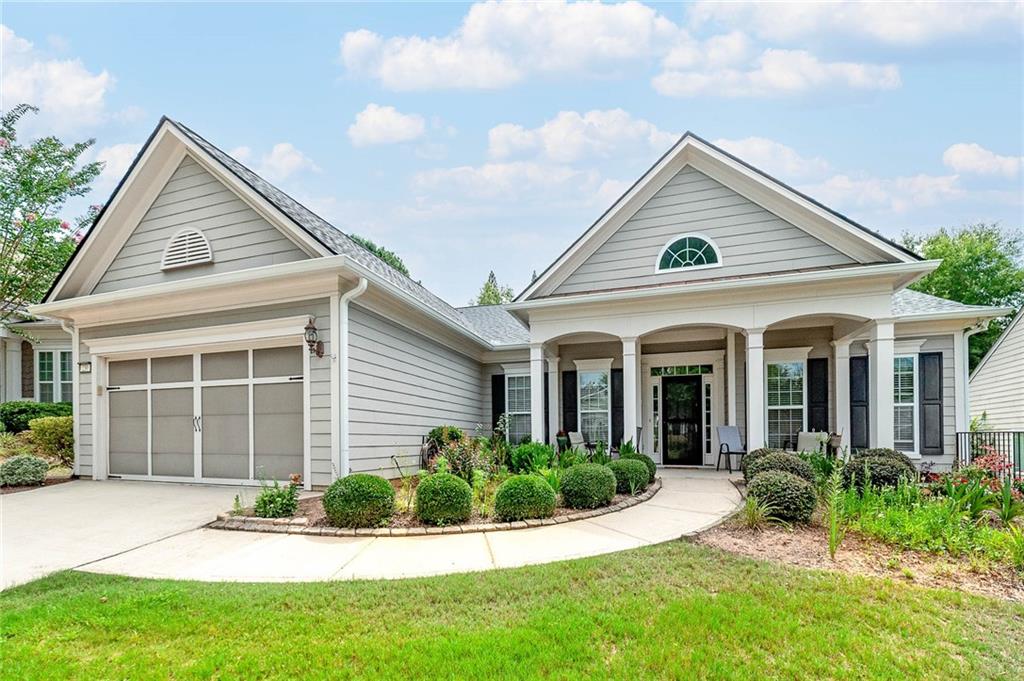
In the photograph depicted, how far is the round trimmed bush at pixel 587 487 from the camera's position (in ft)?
20.8

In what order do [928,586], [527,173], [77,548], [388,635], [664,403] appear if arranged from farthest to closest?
[527,173]
[664,403]
[77,548]
[928,586]
[388,635]

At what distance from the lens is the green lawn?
2756 millimetres

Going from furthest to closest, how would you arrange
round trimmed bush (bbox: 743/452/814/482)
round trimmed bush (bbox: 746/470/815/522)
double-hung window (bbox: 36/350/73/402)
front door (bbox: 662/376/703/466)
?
double-hung window (bbox: 36/350/73/402) < front door (bbox: 662/376/703/466) < round trimmed bush (bbox: 743/452/814/482) < round trimmed bush (bbox: 746/470/815/522)

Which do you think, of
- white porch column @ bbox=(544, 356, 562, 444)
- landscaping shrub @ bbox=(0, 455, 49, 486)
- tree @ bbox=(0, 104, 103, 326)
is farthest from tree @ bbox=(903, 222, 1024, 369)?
tree @ bbox=(0, 104, 103, 326)

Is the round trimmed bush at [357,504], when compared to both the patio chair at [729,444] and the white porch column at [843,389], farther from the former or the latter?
the white porch column at [843,389]

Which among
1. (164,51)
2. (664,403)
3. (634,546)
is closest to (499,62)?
(164,51)

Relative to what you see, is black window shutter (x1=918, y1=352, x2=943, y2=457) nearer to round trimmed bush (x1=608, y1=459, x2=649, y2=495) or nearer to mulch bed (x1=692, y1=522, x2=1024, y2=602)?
round trimmed bush (x1=608, y1=459, x2=649, y2=495)

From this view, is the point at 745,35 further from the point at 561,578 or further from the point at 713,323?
the point at 561,578

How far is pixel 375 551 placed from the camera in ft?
16.0

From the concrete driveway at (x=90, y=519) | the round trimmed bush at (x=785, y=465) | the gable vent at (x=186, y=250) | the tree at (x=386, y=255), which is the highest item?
the tree at (x=386, y=255)

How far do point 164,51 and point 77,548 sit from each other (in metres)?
9.10

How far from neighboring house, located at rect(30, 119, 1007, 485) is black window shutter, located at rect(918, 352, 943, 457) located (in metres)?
0.04

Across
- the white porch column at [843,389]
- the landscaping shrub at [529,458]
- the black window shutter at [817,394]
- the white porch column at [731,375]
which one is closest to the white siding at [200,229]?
the landscaping shrub at [529,458]

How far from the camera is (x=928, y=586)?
3875 mm
